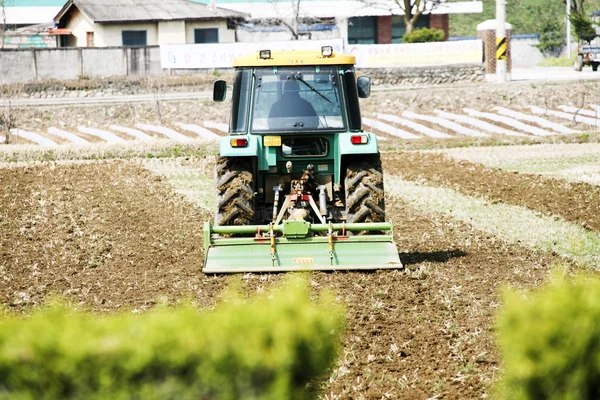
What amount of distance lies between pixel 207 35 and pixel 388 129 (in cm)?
2135

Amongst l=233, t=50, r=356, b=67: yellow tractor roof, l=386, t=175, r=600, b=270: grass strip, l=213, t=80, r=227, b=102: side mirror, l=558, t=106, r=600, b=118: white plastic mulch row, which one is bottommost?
l=386, t=175, r=600, b=270: grass strip

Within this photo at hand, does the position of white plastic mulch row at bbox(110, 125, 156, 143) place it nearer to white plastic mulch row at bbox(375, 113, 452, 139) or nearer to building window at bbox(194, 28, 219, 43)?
white plastic mulch row at bbox(375, 113, 452, 139)

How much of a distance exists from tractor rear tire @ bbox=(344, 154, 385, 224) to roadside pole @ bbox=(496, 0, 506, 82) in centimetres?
2338

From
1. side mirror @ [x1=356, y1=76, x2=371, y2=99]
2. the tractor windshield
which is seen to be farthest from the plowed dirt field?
side mirror @ [x1=356, y1=76, x2=371, y2=99]

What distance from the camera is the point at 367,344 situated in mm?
7121

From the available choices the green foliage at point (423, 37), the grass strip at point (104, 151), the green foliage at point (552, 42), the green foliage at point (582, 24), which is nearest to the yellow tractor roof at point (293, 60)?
the grass strip at point (104, 151)

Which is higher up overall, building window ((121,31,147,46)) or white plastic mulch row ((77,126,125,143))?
building window ((121,31,147,46))

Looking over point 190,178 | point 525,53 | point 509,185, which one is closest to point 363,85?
point 509,185

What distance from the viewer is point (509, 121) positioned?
Answer: 2822 centimetres

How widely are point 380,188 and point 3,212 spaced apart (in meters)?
6.46

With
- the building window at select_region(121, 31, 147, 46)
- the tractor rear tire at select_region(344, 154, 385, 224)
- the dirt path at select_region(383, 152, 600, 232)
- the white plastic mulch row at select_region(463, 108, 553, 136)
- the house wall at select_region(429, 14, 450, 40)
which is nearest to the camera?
the tractor rear tire at select_region(344, 154, 385, 224)

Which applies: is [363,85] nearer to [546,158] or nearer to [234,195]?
[234,195]

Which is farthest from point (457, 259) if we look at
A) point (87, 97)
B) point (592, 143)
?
point (87, 97)

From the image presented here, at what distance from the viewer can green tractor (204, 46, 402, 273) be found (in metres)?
10.1
